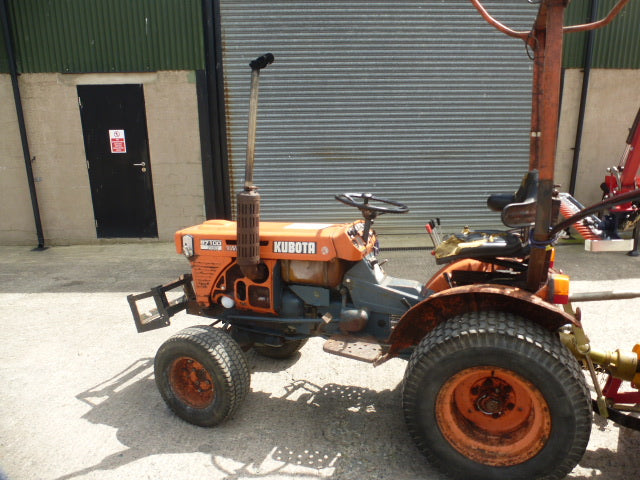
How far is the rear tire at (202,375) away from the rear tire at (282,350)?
2.47ft

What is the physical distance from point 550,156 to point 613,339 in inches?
102

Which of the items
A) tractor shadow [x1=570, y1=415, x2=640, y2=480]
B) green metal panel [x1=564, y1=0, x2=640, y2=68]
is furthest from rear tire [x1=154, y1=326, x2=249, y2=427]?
green metal panel [x1=564, y1=0, x2=640, y2=68]

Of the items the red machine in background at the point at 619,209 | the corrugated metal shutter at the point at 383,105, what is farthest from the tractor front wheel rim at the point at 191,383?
the corrugated metal shutter at the point at 383,105

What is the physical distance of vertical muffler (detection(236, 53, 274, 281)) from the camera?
250 cm

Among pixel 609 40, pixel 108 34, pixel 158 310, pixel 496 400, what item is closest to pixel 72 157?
pixel 108 34

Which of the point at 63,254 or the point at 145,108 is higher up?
the point at 145,108

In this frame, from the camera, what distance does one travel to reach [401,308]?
278cm

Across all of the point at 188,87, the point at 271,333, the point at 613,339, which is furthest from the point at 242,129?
the point at 613,339

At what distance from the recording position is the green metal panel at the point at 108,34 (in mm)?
6930

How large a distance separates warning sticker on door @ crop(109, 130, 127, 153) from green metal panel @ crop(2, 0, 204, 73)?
3.15 ft

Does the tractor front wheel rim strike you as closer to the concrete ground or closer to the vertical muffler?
the concrete ground

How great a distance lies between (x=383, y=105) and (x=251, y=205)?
5.17 metres

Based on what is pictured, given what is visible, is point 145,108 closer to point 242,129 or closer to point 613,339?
point 242,129

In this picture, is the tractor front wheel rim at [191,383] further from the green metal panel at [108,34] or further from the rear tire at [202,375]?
the green metal panel at [108,34]
